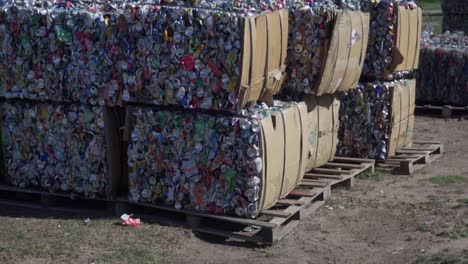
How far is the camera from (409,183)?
10.0 m

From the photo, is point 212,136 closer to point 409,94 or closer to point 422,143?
point 409,94

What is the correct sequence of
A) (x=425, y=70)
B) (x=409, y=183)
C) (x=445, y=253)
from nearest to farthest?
(x=445, y=253) → (x=409, y=183) → (x=425, y=70)

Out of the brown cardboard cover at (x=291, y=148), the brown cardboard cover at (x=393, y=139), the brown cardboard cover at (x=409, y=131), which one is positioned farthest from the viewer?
the brown cardboard cover at (x=409, y=131)

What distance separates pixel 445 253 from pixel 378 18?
397 centimetres

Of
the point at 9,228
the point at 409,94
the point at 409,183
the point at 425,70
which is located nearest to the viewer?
the point at 9,228

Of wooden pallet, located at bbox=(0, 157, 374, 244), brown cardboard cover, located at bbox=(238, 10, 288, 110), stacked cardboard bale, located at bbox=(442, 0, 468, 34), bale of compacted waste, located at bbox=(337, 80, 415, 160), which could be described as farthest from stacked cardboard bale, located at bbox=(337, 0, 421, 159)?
stacked cardboard bale, located at bbox=(442, 0, 468, 34)

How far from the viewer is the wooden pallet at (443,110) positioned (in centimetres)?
1467

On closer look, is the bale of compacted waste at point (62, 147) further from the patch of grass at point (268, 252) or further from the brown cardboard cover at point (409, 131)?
the brown cardboard cover at point (409, 131)

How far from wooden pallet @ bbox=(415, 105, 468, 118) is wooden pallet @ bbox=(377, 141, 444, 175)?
2.77 meters

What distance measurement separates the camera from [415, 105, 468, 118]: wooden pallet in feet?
48.1

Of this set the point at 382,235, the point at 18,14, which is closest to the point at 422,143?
the point at 382,235

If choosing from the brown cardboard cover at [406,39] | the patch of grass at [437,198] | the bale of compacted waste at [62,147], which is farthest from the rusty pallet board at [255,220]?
the brown cardboard cover at [406,39]

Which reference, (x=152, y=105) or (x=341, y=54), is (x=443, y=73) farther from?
(x=152, y=105)

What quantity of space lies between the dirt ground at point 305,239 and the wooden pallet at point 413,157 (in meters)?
1.16
